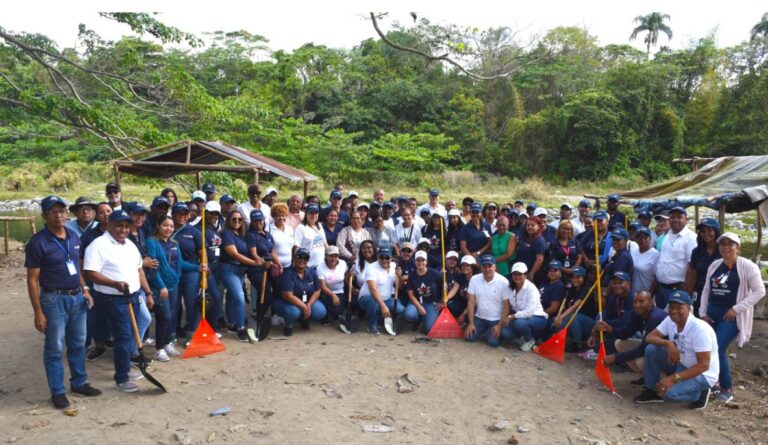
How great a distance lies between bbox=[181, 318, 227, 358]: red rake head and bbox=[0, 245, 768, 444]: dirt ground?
131 mm

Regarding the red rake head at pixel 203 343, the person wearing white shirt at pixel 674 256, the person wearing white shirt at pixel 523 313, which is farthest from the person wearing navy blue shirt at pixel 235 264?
the person wearing white shirt at pixel 674 256

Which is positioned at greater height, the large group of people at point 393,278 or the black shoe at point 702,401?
the large group of people at point 393,278

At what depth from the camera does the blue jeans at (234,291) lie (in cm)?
692

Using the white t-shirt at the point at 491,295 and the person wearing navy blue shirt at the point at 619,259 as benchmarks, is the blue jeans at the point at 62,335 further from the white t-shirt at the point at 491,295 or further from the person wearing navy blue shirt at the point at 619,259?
the person wearing navy blue shirt at the point at 619,259

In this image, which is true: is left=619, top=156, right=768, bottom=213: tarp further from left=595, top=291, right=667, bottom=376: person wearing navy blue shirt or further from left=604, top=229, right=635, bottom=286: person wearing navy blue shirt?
left=595, top=291, right=667, bottom=376: person wearing navy blue shirt

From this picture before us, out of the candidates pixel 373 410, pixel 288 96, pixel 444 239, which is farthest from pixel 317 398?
pixel 288 96

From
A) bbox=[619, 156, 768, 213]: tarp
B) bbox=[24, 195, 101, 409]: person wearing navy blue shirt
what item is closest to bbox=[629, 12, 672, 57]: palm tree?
bbox=[619, 156, 768, 213]: tarp

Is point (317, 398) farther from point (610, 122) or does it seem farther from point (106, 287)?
point (610, 122)

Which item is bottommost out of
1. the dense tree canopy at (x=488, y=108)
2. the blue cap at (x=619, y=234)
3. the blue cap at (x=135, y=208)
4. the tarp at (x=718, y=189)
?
the blue cap at (x=619, y=234)

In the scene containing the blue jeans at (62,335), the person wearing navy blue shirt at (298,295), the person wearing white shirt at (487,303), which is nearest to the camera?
the blue jeans at (62,335)

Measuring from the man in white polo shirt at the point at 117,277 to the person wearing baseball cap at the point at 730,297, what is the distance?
5571 mm

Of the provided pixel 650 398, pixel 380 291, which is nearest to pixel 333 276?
pixel 380 291

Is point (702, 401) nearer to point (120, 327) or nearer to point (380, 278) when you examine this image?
point (380, 278)

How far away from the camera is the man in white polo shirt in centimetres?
498
